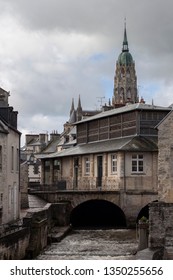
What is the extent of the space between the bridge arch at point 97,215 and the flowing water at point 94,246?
16.1ft

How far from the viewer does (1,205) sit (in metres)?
24.7

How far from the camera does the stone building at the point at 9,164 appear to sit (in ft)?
82.0

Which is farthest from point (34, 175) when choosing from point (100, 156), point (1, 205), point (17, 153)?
point (1, 205)

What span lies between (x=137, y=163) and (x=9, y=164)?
40.9 feet

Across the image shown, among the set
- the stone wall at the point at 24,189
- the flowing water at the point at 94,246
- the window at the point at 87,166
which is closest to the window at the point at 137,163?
the flowing water at the point at 94,246

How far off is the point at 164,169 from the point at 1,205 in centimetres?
818

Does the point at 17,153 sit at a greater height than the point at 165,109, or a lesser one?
lesser

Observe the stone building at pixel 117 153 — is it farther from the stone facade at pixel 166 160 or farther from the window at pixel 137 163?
the stone facade at pixel 166 160

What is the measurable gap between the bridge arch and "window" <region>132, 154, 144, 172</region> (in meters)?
3.33

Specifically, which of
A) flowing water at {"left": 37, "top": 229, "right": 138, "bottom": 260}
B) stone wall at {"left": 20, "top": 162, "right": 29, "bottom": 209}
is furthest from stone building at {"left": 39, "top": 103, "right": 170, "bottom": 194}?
stone wall at {"left": 20, "top": 162, "right": 29, "bottom": 209}

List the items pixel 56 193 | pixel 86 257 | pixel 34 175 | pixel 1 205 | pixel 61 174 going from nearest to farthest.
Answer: pixel 86 257
pixel 1 205
pixel 56 193
pixel 61 174
pixel 34 175

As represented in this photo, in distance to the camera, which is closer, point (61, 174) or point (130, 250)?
point (130, 250)
